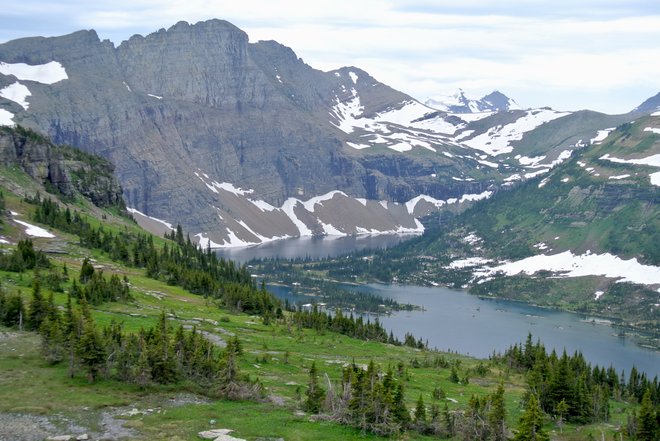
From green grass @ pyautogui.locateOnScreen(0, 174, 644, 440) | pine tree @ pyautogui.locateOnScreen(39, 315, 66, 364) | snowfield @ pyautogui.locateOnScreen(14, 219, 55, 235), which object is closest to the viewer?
green grass @ pyautogui.locateOnScreen(0, 174, 644, 440)

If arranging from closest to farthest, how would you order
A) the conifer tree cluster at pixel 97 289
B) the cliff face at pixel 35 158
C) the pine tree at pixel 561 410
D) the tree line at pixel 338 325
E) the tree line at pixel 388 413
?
the tree line at pixel 388 413 < the pine tree at pixel 561 410 < the conifer tree cluster at pixel 97 289 < the tree line at pixel 338 325 < the cliff face at pixel 35 158

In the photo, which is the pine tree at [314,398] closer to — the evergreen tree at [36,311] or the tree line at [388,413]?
the tree line at [388,413]

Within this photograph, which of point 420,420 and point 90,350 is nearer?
point 420,420

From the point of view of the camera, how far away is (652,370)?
17988cm

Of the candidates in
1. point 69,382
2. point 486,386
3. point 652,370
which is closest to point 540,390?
point 486,386

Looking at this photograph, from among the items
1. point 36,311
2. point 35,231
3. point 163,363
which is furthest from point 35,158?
point 163,363

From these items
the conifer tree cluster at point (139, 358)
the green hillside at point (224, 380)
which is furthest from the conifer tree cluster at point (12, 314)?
the conifer tree cluster at point (139, 358)

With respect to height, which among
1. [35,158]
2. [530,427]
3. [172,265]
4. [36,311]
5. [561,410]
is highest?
[35,158]

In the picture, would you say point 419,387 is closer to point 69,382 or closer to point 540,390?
point 540,390

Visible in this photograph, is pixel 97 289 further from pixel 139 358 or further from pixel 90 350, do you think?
pixel 139 358

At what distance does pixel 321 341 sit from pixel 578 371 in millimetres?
35449

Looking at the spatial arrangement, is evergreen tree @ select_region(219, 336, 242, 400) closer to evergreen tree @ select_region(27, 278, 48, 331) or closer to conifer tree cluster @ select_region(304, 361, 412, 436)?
conifer tree cluster @ select_region(304, 361, 412, 436)

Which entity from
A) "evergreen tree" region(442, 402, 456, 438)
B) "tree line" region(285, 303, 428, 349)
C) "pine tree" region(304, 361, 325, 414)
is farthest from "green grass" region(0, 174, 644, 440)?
"tree line" region(285, 303, 428, 349)

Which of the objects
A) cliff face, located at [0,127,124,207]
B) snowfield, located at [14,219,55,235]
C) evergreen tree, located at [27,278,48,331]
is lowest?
evergreen tree, located at [27,278,48,331]
